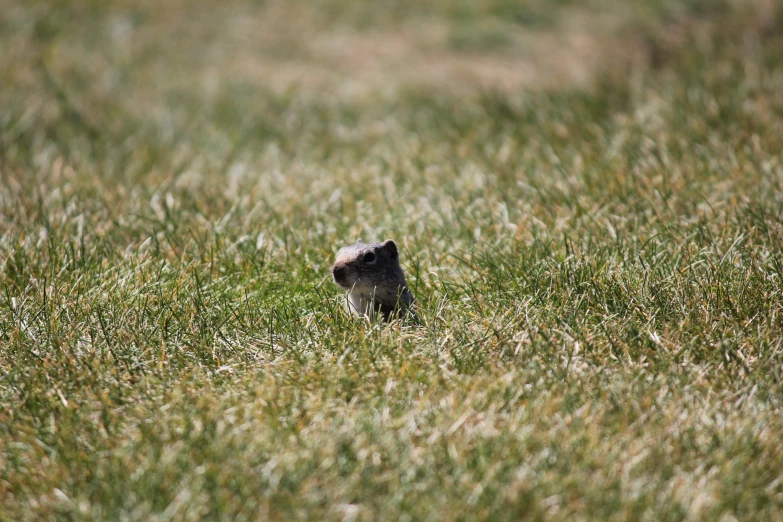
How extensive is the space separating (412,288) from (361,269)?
0.44 meters

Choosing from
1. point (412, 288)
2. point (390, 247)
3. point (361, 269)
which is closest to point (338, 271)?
point (361, 269)

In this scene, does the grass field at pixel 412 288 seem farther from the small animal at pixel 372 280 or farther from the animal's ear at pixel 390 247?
the animal's ear at pixel 390 247

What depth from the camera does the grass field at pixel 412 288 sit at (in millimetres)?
2916

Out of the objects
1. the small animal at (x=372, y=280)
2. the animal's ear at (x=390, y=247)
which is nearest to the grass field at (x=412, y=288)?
the small animal at (x=372, y=280)

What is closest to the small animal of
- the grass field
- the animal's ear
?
the animal's ear

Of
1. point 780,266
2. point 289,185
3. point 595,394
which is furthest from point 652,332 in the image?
point 289,185

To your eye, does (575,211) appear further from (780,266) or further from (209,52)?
(209,52)

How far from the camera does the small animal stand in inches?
158

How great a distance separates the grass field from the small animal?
0.44 feet

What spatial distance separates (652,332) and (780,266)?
80 centimetres

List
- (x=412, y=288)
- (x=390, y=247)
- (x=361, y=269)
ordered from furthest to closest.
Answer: (x=412, y=288), (x=390, y=247), (x=361, y=269)

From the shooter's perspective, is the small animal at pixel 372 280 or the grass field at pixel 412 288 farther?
the small animal at pixel 372 280

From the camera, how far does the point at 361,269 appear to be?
13.1 ft

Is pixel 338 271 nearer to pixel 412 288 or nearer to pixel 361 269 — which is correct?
pixel 361 269
